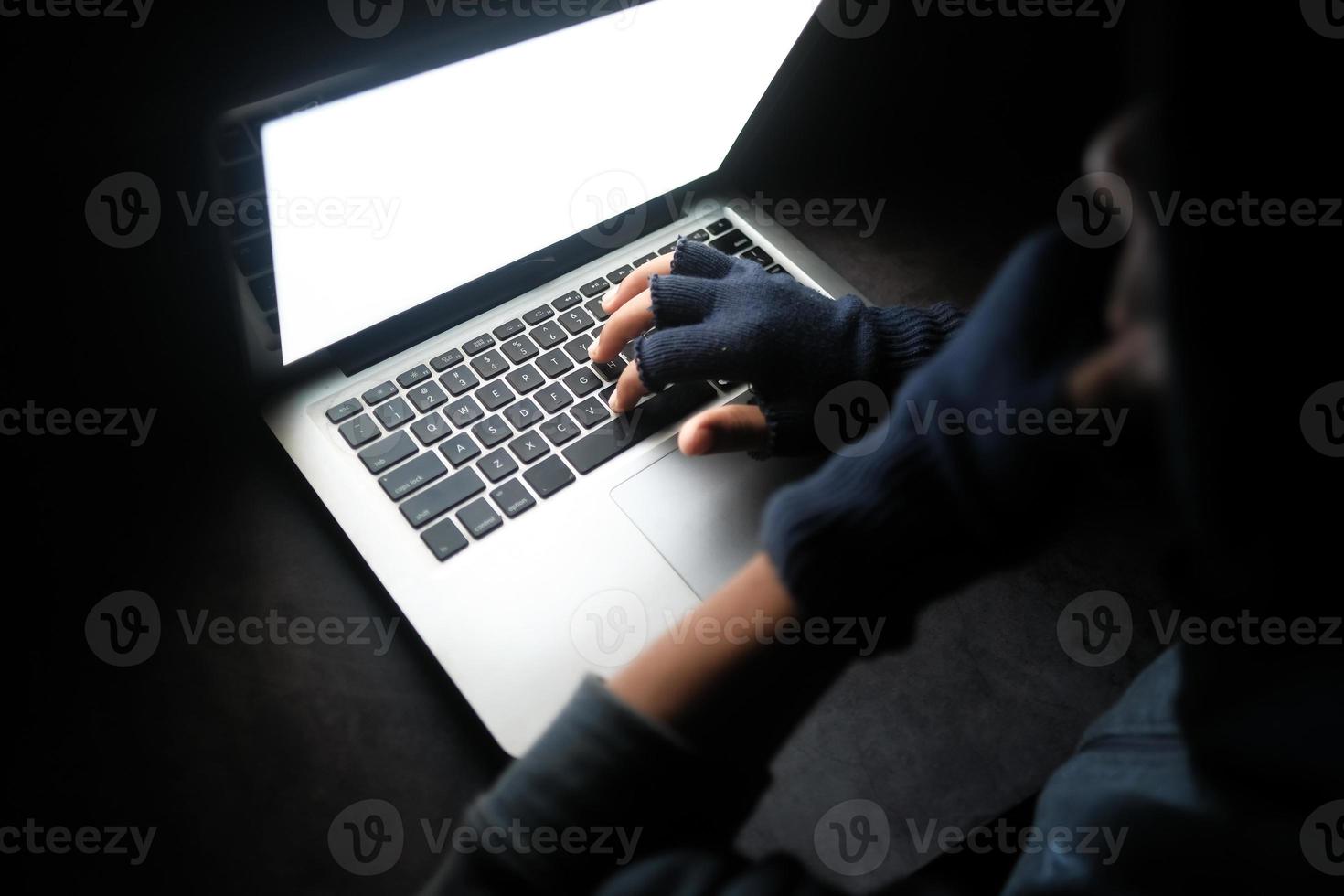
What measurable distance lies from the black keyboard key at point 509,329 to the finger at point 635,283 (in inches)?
2.5

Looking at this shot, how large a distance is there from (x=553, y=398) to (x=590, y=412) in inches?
1.1

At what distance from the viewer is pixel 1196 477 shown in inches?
8.8

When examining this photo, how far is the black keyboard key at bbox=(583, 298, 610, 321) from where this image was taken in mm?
577

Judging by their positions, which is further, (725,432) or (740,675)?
(725,432)

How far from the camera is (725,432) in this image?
479 millimetres

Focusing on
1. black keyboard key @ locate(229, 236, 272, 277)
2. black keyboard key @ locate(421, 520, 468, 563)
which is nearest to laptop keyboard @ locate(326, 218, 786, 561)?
black keyboard key @ locate(421, 520, 468, 563)

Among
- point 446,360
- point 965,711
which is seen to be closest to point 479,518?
point 446,360

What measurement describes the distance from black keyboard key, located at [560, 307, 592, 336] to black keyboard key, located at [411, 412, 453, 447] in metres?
0.12

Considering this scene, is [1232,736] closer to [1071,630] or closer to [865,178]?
[1071,630]

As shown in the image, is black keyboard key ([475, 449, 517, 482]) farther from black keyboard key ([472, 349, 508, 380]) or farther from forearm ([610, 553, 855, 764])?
forearm ([610, 553, 855, 764])

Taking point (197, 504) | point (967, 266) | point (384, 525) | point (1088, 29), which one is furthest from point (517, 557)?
point (1088, 29)

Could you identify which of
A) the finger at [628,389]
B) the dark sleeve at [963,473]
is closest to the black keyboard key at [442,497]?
the finger at [628,389]

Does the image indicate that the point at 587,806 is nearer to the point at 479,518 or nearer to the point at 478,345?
the point at 479,518

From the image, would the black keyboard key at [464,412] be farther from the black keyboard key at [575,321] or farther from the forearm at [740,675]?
the forearm at [740,675]
